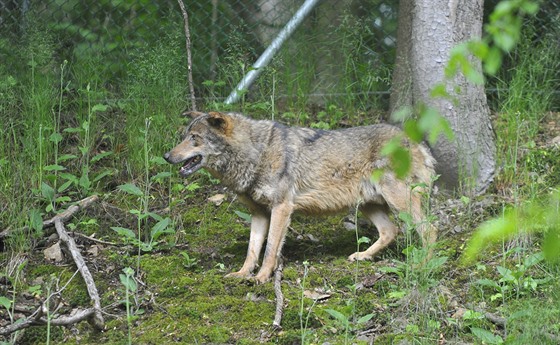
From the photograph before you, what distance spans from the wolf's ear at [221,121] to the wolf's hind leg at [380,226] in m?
1.32

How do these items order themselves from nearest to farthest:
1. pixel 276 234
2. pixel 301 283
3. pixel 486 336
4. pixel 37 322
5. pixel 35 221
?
pixel 486 336 < pixel 37 322 < pixel 301 283 < pixel 276 234 < pixel 35 221

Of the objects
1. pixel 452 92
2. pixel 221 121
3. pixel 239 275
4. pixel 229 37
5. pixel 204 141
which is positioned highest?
pixel 229 37

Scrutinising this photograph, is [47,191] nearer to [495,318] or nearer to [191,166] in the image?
[191,166]

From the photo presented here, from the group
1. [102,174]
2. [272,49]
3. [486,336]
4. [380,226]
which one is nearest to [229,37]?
[272,49]

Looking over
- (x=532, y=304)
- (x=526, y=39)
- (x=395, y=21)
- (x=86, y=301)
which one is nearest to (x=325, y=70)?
(x=395, y=21)

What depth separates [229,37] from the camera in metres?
8.65

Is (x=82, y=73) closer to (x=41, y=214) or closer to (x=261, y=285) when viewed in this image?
(x=41, y=214)

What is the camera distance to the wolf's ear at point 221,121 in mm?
6590

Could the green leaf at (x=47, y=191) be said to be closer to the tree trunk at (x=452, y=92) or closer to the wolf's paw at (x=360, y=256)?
the wolf's paw at (x=360, y=256)

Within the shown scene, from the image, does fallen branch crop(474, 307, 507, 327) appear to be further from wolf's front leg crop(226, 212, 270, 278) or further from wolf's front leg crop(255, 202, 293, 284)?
wolf's front leg crop(226, 212, 270, 278)

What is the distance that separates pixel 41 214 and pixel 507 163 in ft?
13.7

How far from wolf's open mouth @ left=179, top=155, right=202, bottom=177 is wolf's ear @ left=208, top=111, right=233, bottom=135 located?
29 cm

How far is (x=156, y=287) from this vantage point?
6176mm

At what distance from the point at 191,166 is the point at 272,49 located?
2.74m
